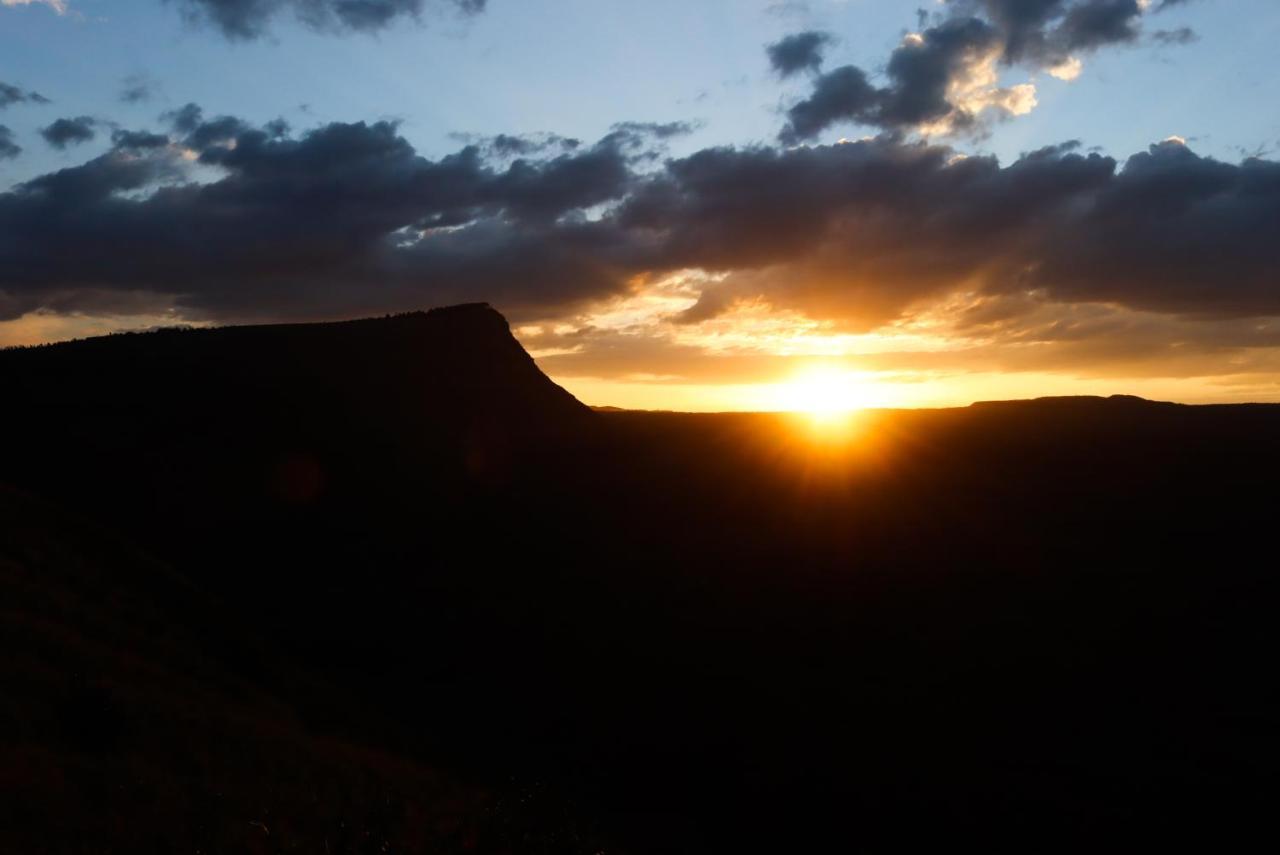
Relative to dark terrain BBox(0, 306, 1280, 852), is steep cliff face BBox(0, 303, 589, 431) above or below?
above

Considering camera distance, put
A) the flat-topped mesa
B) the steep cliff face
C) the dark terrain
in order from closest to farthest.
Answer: the dark terrain, the flat-topped mesa, the steep cliff face

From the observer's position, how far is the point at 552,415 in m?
55.2

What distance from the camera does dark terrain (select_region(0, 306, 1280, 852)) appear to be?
14727mm

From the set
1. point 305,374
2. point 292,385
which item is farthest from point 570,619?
point 305,374

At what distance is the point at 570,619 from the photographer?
1211 inches

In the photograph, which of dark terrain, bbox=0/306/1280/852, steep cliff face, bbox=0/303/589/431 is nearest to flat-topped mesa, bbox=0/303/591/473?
steep cliff face, bbox=0/303/589/431

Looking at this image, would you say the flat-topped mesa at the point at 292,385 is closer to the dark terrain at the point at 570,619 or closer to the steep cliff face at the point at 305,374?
the steep cliff face at the point at 305,374

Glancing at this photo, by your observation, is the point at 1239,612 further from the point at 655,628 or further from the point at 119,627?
the point at 119,627

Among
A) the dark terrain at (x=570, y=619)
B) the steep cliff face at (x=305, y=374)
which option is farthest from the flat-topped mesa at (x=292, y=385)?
the dark terrain at (x=570, y=619)

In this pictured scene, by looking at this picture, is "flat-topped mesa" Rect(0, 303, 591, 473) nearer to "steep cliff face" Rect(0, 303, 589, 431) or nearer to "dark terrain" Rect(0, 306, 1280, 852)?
"steep cliff face" Rect(0, 303, 589, 431)

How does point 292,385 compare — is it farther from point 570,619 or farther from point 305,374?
point 570,619

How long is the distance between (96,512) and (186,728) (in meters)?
23.5

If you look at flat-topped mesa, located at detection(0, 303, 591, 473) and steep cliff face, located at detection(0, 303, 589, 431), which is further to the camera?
steep cliff face, located at detection(0, 303, 589, 431)

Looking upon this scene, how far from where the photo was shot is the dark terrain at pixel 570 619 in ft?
48.3
